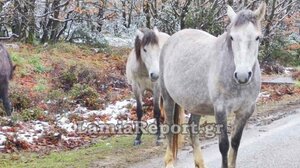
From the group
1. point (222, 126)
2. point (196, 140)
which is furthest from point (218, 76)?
point (196, 140)

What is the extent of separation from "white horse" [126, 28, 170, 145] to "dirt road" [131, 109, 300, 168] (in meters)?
1.07

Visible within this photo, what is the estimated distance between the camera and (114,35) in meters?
22.4

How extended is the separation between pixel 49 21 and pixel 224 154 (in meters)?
14.2

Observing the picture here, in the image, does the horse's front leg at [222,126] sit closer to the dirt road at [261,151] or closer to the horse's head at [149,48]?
the dirt road at [261,151]

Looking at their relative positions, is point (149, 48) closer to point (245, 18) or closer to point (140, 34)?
point (140, 34)

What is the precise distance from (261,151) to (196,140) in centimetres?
137

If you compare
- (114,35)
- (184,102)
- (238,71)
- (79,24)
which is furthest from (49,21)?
(238,71)

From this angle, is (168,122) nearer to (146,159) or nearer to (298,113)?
(146,159)

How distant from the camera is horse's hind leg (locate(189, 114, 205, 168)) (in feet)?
18.6

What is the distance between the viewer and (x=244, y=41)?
421 cm

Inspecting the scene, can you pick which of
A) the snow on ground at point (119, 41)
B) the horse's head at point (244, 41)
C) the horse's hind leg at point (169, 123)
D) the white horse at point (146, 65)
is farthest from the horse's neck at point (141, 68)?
the snow on ground at point (119, 41)

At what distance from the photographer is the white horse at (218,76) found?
424 cm

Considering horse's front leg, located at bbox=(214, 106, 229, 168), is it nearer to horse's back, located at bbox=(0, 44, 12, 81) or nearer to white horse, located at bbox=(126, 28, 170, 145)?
white horse, located at bbox=(126, 28, 170, 145)

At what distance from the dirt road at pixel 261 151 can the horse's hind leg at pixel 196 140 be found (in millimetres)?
412
